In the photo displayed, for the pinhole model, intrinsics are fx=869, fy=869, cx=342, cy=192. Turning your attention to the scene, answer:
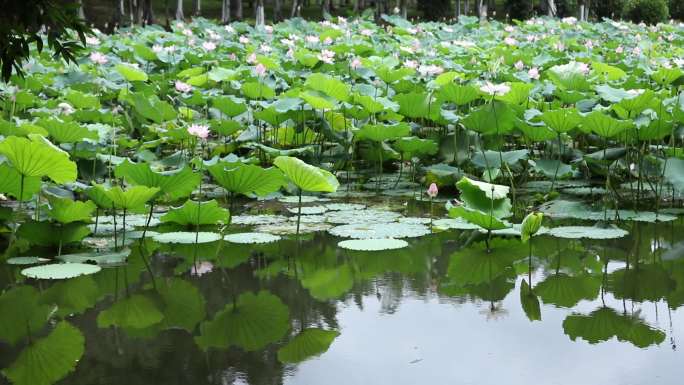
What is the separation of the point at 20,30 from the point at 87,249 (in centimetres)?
81

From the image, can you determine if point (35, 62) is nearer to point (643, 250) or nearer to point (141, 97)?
point (141, 97)

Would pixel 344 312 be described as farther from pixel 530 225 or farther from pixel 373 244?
pixel 530 225

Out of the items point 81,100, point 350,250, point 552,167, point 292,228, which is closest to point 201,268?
point 350,250

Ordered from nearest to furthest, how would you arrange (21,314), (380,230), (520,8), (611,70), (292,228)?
(21,314)
(380,230)
(292,228)
(611,70)
(520,8)

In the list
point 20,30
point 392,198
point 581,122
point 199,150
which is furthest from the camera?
point 199,150

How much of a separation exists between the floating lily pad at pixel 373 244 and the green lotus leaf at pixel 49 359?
3.67 feet

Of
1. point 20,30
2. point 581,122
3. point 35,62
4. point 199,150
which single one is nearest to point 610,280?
point 581,122

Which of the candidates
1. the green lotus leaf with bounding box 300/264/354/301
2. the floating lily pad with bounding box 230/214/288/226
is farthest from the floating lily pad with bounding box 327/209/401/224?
the green lotus leaf with bounding box 300/264/354/301

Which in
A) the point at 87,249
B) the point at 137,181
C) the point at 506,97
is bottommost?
the point at 87,249

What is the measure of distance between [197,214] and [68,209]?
511mm

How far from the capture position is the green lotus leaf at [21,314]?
2.26 meters

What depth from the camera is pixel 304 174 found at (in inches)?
120

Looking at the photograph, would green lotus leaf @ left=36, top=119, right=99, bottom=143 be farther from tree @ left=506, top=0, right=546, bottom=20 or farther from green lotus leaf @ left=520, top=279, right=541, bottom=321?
tree @ left=506, top=0, right=546, bottom=20

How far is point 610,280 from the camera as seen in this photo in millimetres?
2766
